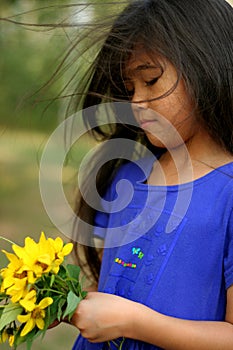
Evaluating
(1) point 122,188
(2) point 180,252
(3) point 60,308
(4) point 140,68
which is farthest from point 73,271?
(4) point 140,68

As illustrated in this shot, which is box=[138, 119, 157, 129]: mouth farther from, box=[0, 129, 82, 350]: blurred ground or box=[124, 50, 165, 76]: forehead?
box=[0, 129, 82, 350]: blurred ground

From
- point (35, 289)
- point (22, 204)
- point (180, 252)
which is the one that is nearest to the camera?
point (35, 289)

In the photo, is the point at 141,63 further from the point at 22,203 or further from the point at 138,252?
the point at 22,203

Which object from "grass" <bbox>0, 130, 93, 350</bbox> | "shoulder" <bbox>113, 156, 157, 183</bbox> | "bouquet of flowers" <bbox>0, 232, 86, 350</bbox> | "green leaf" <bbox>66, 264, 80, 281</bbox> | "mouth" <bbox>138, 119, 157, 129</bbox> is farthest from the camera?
"grass" <bbox>0, 130, 93, 350</bbox>

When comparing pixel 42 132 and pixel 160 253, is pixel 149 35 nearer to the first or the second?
pixel 160 253

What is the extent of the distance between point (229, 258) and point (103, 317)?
0.27 meters

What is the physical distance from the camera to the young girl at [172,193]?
160cm

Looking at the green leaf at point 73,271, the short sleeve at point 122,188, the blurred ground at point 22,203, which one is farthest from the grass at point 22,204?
the green leaf at point 73,271

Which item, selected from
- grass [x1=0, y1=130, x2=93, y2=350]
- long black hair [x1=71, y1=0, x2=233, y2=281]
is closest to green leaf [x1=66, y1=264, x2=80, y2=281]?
long black hair [x1=71, y1=0, x2=233, y2=281]

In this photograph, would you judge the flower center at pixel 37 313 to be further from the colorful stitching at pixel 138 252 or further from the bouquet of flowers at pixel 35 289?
the colorful stitching at pixel 138 252

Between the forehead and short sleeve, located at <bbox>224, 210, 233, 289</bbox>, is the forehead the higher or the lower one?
the higher one

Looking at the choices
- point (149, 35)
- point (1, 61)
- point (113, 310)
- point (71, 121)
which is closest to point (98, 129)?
point (71, 121)

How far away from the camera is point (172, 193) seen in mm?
1741

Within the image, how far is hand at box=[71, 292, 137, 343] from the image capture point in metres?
1.57
